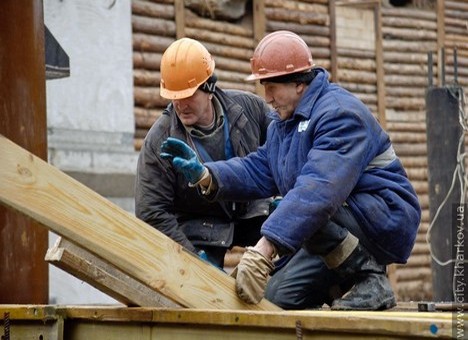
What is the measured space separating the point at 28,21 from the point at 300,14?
10355 millimetres

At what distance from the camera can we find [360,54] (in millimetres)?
18531

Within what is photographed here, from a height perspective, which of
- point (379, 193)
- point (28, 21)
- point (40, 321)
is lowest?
point (40, 321)

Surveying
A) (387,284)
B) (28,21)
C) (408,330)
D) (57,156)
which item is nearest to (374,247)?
(387,284)

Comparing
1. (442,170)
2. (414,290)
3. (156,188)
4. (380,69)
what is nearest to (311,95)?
(156,188)

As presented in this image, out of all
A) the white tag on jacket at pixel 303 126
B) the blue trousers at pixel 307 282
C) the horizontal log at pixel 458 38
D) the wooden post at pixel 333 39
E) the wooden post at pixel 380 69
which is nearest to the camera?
the white tag on jacket at pixel 303 126

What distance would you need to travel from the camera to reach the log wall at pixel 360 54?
14.6m

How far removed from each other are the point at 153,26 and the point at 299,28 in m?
3.20

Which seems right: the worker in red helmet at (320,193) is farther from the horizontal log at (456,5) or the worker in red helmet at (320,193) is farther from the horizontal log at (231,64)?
the horizontal log at (456,5)

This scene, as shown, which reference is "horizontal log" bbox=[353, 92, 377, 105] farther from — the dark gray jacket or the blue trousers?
the blue trousers

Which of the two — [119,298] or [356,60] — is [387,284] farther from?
[356,60]

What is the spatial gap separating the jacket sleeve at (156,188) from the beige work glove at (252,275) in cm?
169

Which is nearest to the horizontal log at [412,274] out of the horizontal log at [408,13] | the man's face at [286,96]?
the horizontal log at [408,13]

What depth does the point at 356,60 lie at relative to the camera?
60.4ft

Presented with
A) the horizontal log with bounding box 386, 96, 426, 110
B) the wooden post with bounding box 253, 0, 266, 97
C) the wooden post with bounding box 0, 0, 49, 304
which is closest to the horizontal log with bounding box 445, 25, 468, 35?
the horizontal log with bounding box 386, 96, 426, 110
